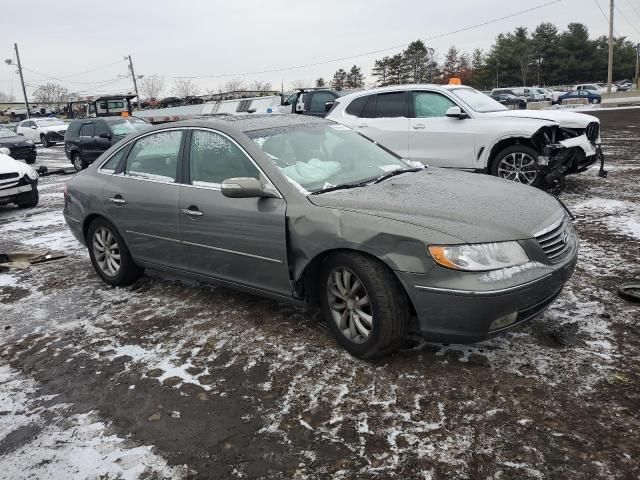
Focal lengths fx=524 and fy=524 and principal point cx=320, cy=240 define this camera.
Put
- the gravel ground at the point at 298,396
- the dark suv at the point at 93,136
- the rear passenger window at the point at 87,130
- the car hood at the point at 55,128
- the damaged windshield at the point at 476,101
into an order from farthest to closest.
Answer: the car hood at the point at 55,128 < the rear passenger window at the point at 87,130 < the dark suv at the point at 93,136 < the damaged windshield at the point at 476,101 < the gravel ground at the point at 298,396

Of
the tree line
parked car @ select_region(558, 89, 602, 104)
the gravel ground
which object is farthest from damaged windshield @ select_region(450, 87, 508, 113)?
the tree line

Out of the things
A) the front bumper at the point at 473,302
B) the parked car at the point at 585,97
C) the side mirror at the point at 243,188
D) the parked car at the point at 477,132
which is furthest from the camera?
the parked car at the point at 585,97

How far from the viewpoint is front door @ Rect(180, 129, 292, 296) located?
359cm

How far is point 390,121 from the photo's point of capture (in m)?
8.55

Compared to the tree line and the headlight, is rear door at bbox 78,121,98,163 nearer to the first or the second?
the headlight

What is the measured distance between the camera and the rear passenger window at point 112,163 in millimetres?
4908

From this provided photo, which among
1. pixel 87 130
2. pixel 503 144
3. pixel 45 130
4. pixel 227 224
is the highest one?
pixel 45 130

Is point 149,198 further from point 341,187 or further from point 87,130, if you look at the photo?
point 87,130

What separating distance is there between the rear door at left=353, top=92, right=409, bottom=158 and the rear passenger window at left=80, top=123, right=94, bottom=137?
1110 cm

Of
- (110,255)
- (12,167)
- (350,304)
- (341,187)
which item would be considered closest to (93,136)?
(12,167)

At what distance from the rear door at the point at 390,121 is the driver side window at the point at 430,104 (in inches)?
6.8

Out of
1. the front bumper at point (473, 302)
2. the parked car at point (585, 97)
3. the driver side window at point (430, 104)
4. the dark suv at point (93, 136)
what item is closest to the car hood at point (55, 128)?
the dark suv at point (93, 136)

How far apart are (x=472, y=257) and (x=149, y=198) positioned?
278 centimetres

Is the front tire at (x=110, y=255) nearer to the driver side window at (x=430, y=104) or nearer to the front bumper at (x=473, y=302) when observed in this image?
the front bumper at (x=473, y=302)
